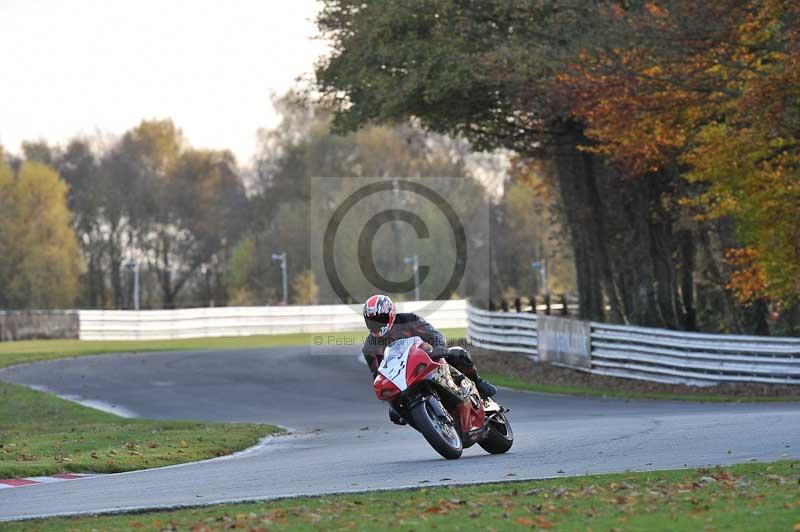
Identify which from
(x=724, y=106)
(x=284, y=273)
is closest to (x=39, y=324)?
(x=284, y=273)

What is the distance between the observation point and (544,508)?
28.5 ft

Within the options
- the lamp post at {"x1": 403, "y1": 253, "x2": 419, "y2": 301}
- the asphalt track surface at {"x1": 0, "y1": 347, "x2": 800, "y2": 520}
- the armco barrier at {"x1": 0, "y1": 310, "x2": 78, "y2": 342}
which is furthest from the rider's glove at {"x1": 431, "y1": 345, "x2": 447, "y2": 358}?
the lamp post at {"x1": 403, "y1": 253, "x2": 419, "y2": 301}

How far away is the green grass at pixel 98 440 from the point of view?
13.7 metres

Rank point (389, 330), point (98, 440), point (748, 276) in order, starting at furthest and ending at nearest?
point (748, 276)
point (98, 440)
point (389, 330)

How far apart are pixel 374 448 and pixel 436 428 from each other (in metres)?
2.68

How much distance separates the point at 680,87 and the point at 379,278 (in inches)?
2076

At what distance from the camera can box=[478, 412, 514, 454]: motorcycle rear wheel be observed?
12.9 metres

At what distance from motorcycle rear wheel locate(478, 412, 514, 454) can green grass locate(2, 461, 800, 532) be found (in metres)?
2.57

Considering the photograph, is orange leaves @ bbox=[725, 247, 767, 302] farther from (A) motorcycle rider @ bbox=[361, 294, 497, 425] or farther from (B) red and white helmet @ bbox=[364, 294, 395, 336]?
(B) red and white helmet @ bbox=[364, 294, 395, 336]

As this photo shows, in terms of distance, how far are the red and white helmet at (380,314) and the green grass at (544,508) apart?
227cm

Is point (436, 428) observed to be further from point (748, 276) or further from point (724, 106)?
point (748, 276)

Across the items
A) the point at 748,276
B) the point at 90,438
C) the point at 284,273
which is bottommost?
the point at 90,438

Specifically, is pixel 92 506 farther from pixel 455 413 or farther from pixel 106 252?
pixel 106 252

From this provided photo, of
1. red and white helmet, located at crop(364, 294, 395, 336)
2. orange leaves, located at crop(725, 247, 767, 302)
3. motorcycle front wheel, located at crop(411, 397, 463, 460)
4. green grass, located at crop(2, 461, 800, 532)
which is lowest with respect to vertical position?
green grass, located at crop(2, 461, 800, 532)
